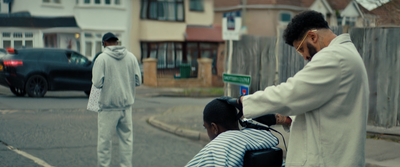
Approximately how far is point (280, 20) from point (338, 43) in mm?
28921

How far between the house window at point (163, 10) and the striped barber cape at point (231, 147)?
82.6 feet

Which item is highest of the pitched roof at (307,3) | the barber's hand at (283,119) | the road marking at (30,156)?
the pitched roof at (307,3)

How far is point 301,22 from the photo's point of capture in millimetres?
2166

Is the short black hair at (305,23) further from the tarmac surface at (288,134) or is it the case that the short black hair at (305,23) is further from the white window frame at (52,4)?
the white window frame at (52,4)

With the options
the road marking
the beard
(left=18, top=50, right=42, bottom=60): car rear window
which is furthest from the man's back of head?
(left=18, top=50, right=42, bottom=60): car rear window

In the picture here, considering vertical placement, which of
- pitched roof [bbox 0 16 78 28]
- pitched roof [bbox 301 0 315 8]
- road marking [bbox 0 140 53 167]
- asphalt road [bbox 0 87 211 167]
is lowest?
asphalt road [bbox 0 87 211 167]

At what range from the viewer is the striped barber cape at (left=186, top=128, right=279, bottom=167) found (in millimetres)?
2029

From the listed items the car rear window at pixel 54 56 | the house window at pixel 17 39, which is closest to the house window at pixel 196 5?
the house window at pixel 17 39

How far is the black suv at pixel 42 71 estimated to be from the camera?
43.5 ft

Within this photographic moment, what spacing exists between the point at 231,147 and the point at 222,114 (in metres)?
0.26

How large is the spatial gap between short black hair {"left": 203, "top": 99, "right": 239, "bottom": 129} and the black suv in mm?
12347

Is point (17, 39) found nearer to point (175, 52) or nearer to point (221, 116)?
point (175, 52)

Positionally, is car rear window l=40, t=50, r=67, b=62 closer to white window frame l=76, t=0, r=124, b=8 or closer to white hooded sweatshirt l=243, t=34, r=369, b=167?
white window frame l=76, t=0, r=124, b=8

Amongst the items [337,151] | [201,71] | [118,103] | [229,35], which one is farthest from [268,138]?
[201,71]
